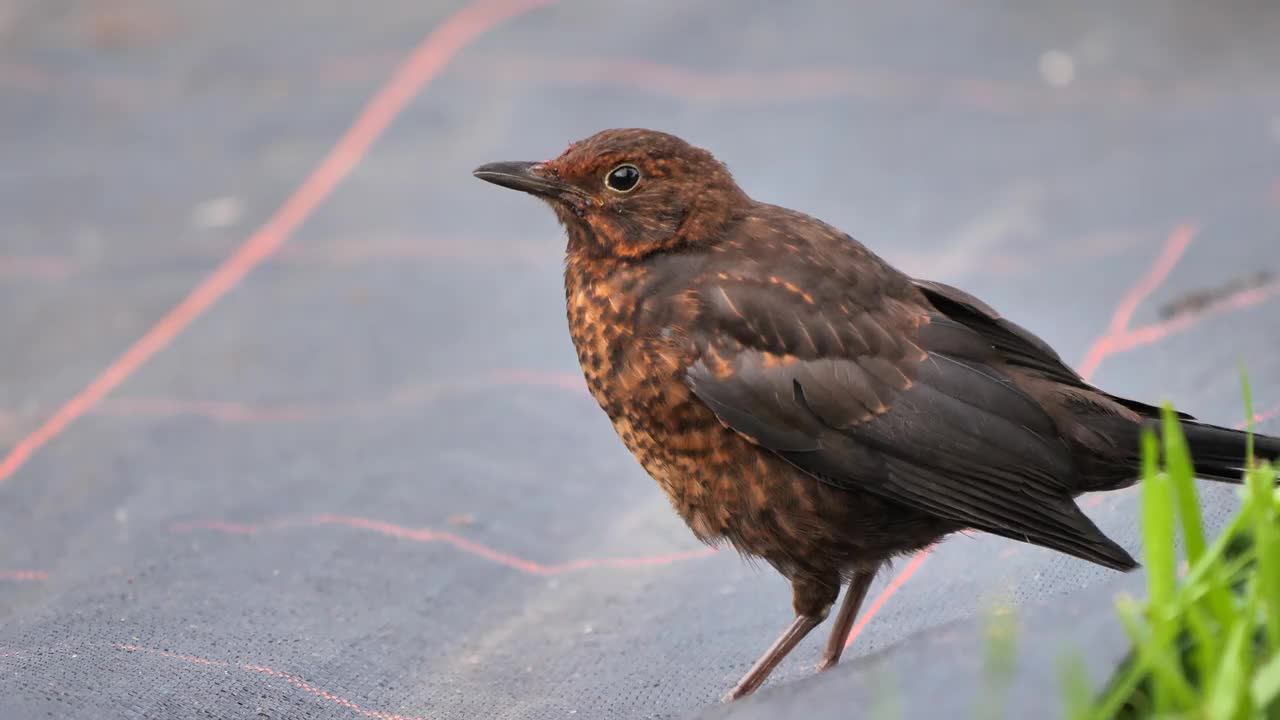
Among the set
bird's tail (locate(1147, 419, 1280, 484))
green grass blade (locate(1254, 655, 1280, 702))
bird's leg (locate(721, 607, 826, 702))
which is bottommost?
bird's leg (locate(721, 607, 826, 702))

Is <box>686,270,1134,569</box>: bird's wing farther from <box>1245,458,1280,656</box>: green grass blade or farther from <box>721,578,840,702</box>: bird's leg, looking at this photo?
<box>1245,458,1280,656</box>: green grass blade

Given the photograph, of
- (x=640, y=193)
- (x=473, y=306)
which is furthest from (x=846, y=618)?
(x=473, y=306)

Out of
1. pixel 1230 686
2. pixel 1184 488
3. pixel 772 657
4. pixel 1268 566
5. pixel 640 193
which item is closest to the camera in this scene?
pixel 1230 686

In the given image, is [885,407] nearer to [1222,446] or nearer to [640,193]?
[1222,446]

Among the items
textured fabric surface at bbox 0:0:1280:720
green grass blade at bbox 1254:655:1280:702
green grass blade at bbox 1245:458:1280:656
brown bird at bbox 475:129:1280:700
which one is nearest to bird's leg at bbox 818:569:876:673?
brown bird at bbox 475:129:1280:700

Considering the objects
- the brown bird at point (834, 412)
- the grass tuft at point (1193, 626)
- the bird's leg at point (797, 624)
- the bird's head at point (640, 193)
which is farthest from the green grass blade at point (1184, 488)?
the bird's head at point (640, 193)

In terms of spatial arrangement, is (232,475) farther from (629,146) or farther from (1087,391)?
(1087,391)
